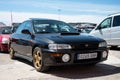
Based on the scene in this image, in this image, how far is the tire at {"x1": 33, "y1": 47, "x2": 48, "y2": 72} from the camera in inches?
291

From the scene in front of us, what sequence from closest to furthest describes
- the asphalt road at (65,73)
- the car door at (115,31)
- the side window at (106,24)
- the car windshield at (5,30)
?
the asphalt road at (65,73)
the car door at (115,31)
the side window at (106,24)
the car windshield at (5,30)

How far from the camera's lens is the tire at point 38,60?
738 cm

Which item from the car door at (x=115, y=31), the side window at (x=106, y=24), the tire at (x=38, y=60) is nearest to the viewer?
the tire at (x=38, y=60)

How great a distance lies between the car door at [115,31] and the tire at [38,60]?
619 cm

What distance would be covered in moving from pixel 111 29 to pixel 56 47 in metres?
6.96

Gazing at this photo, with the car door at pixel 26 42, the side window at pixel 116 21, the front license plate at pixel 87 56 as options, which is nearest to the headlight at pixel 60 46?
the front license plate at pixel 87 56

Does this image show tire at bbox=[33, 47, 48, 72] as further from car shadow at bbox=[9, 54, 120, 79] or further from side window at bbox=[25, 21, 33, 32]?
side window at bbox=[25, 21, 33, 32]

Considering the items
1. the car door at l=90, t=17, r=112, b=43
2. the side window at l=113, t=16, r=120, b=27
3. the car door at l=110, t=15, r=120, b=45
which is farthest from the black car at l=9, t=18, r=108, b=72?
the car door at l=90, t=17, r=112, b=43

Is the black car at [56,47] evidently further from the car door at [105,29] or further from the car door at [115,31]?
the car door at [105,29]

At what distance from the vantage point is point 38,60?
7652 millimetres

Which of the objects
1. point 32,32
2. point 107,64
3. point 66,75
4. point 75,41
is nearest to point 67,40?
point 75,41

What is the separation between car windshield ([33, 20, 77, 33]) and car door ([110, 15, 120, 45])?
4609 mm

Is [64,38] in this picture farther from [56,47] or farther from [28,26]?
[28,26]

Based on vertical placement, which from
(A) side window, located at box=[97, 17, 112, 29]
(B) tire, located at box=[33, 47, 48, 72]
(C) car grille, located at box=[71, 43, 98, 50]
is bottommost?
(B) tire, located at box=[33, 47, 48, 72]
